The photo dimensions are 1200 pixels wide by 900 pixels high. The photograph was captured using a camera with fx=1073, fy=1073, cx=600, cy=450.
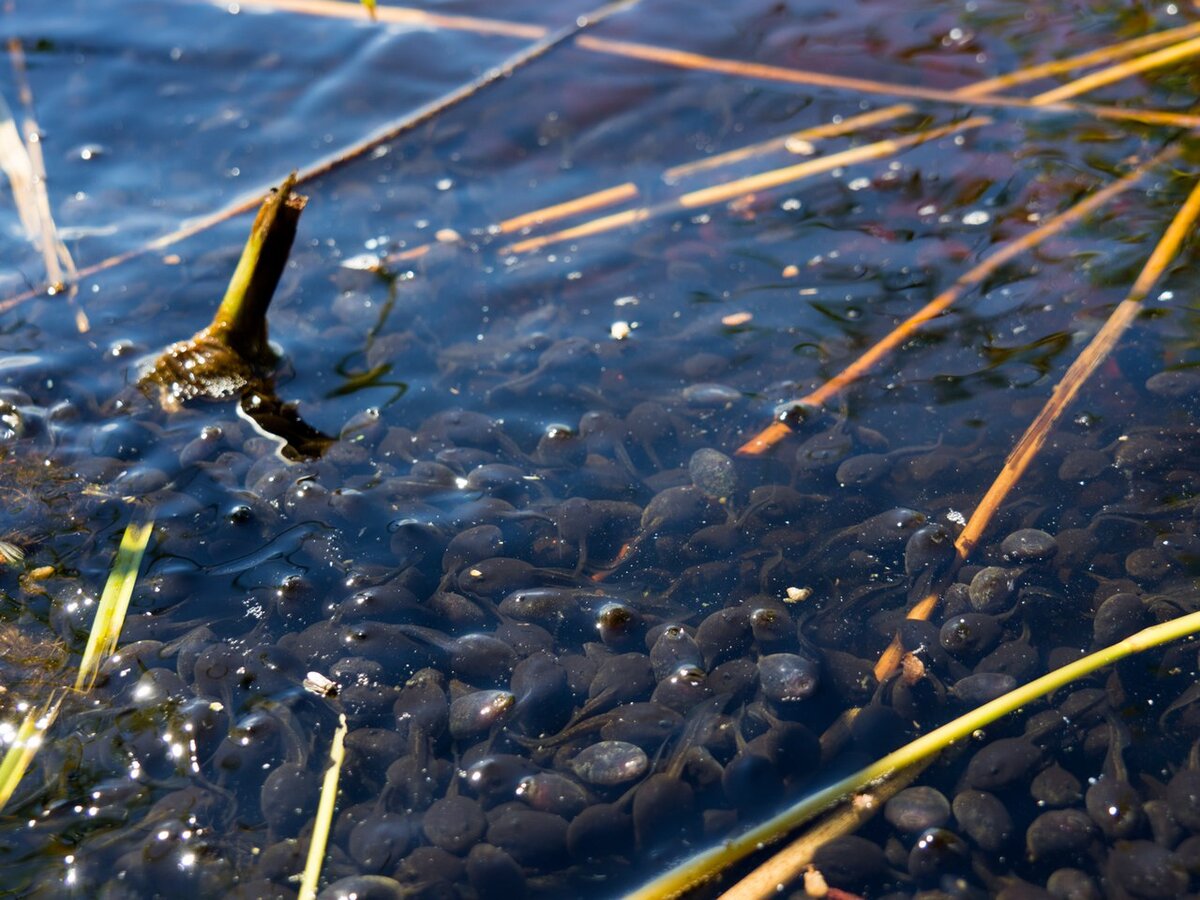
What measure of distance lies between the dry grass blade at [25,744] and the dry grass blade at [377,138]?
172 centimetres

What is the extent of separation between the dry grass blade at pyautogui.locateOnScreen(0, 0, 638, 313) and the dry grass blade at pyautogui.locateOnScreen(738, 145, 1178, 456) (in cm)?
203

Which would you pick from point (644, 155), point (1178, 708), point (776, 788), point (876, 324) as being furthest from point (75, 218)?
point (1178, 708)

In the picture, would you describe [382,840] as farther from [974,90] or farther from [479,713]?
[974,90]

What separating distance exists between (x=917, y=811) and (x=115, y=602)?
1.86m

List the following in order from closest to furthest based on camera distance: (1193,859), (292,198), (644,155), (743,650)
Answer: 1. (1193,859)
2. (743,650)
3. (292,198)
4. (644,155)

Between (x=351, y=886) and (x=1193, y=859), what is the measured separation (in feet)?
5.22

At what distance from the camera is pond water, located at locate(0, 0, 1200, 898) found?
7.13 ft

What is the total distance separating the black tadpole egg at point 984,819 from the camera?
2094 mm

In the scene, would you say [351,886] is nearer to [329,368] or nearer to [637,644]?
[637,644]

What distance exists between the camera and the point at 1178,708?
7.49 ft

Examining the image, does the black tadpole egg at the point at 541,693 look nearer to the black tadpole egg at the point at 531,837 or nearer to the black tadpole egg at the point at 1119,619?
the black tadpole egg at the point at 531,837

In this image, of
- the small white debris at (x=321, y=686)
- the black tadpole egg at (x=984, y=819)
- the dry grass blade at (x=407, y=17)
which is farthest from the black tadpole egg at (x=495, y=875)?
the dry grass blade at (x=407, y=17)

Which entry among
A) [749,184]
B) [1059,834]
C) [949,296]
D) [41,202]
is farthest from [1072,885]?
[41,202]

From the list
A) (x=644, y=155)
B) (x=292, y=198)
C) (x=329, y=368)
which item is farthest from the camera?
(x=644, y=155)
